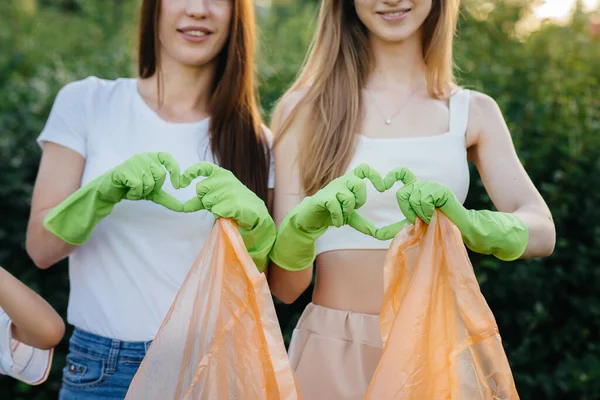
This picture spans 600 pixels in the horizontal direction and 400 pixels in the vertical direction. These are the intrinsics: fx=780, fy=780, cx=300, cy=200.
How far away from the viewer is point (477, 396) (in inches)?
68.2

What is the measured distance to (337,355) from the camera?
209 centimetres

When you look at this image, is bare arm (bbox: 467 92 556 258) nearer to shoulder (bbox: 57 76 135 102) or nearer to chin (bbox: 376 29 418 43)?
chin (bbox: 376 29 418 43)

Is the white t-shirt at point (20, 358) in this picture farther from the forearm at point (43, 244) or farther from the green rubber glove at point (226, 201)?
the green rubber glove at point (226, 201)

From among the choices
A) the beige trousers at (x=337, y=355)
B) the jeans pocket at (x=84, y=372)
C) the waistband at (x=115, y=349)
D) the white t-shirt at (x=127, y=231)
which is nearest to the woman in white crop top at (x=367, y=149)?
the beige trousers at (x=337, y=355)

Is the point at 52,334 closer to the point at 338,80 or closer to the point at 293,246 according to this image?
the point at 293,246

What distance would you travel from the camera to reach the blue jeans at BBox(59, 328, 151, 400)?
6.98 ft

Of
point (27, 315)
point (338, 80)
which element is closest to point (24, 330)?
point (27, 315)

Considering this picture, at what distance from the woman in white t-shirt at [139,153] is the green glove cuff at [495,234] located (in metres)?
0.49

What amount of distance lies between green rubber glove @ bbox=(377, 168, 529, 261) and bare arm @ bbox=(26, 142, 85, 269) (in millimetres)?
934

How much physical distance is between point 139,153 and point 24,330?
1.93ft

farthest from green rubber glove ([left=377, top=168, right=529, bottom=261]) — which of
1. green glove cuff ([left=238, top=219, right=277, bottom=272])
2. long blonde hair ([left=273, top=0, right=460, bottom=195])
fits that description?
long blonde hair ([left=273, top=0, right=460, bottom=195])

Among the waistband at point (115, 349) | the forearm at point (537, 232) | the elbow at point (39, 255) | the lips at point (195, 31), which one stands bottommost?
the waistband at point (115, 349)

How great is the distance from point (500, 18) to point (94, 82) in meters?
2.84

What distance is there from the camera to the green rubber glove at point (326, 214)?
1775 mm
